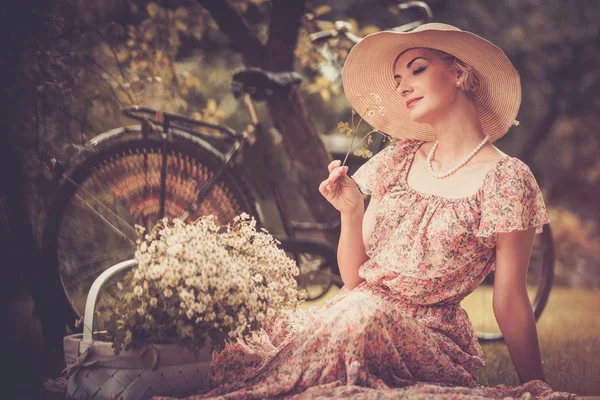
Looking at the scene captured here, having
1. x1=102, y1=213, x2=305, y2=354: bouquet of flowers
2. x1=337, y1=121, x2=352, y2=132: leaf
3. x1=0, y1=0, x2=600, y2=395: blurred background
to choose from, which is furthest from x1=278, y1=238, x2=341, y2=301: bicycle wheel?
x1=102, y1=213, x2=305, y2=354: bouquet of flowers

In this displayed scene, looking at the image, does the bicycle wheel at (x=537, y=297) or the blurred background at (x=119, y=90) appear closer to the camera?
the blurred background at (x=119, y=90)

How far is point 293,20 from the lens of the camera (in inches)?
165

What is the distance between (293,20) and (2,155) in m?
1.86

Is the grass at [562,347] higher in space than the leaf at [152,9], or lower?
lower

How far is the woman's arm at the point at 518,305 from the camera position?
2525 mm

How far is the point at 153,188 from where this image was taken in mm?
3662

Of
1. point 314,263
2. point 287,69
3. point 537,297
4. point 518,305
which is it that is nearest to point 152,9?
point 287,69

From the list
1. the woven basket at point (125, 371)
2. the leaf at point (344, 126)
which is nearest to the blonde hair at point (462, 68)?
the leaf at point (344, 126)

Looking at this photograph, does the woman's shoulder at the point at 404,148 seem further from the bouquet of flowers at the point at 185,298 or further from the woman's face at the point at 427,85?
the bouquet of flowers at the point at 185,298

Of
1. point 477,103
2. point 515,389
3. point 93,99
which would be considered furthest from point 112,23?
point 515,389

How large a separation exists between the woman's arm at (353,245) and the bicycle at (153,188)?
1057mm

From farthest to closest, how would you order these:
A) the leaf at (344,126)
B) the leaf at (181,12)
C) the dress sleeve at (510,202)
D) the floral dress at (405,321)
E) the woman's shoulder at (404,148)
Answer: the leaf at (181,12)
the woman's shoulder at (404,148)
the leaf at (344,126)
the dress sleeve at (510,202)
the floral dress at (405,321)

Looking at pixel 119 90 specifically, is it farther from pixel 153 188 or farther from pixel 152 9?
pixel 153 188

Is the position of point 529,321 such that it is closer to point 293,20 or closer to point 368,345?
point 368,345
